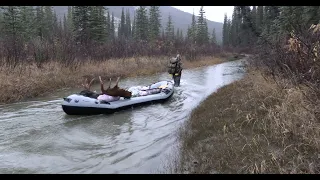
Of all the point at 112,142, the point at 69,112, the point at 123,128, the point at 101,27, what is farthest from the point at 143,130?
the point at 101,27

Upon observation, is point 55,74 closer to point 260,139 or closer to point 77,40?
point 260,139

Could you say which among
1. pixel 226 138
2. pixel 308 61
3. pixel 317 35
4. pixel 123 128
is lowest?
pixel 123 128

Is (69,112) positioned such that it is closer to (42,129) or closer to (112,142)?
(42,129)

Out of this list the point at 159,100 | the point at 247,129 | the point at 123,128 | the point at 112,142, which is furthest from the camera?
the point at 159,100

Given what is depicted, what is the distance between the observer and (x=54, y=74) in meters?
14.5

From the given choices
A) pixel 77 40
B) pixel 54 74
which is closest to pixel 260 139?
pixel 54 74

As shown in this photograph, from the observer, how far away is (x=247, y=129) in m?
6.27

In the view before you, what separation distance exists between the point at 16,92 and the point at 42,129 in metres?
4.30

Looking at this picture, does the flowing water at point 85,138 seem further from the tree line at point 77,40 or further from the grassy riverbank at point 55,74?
the tree line at point 77,40

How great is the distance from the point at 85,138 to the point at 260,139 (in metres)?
4.16

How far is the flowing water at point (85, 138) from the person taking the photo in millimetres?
5746

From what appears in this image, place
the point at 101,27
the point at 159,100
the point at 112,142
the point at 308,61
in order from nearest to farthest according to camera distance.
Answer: the point at 308,61 < the point at 112,142 < the point at 159,100 < the point at 101,27

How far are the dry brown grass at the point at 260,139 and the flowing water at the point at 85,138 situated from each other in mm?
728

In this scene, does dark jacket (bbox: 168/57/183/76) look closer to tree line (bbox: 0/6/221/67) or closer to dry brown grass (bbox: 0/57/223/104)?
dry brown grass (bbox: 0/57/223/104)
